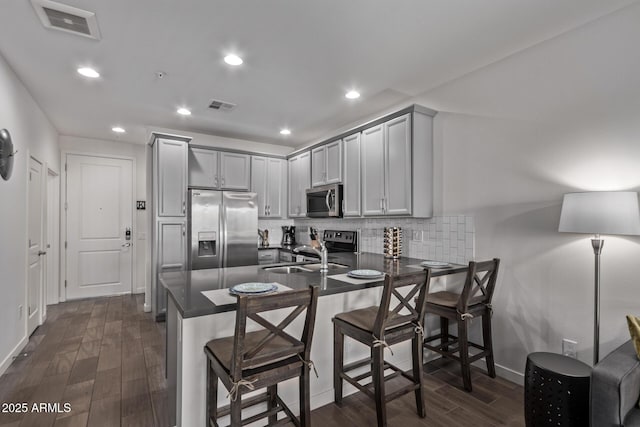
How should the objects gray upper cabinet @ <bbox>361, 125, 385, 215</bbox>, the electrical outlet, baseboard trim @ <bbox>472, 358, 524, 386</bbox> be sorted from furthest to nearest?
gray upper cabinet @ <bbox>361, 125, 385, 215</bbox> → baseboard trim @ <bbox>472, 358, 524, 386</bbox> → the electrical outlet

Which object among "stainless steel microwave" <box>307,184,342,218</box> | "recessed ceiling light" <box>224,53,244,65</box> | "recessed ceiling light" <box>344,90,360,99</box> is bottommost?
"stainless steel microwave" <box>307,184,342,218</box>

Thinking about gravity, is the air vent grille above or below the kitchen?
above

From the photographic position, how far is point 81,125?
14.4 ft

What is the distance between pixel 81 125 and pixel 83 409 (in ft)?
12.7

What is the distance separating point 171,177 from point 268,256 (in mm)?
1801

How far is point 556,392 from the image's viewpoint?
5.41ft

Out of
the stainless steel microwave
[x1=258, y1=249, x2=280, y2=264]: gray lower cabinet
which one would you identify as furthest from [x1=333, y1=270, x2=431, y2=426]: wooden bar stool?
[x1=258, y1=249, x2=280, y2=264]: gray lower cabinet

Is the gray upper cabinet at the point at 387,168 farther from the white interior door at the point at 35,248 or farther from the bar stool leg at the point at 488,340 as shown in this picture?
the white interior door at the point at 35,248

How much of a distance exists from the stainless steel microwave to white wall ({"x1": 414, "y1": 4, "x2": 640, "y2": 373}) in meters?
1.43

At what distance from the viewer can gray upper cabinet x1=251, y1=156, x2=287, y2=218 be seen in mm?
4969

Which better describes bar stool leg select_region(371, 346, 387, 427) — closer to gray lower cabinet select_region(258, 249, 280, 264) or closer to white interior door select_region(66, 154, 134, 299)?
gray lower cabinet select_region(258, 249, 280, 264)

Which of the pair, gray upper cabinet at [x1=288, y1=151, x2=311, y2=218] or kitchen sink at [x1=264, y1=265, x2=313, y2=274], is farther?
gray upper cabinet at [x1=288, y1=151, x2=311, y2=218]

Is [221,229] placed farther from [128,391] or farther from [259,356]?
[259,356]

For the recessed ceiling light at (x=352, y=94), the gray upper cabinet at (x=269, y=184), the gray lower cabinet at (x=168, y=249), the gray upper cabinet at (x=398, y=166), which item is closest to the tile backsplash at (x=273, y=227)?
the gray upper cabinet at (x=269, y=184)
